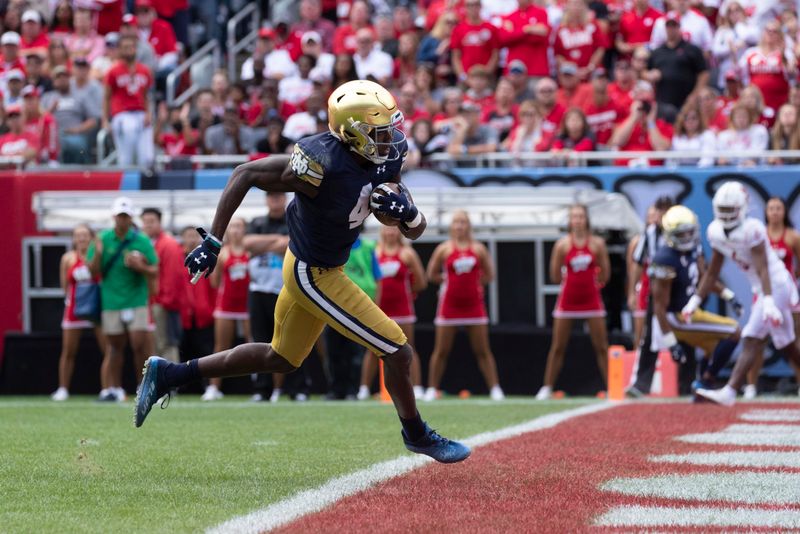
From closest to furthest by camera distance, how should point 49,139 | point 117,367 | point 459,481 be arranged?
point 459,481 → point 117,367 → point 49,139

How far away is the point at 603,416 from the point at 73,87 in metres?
9.32

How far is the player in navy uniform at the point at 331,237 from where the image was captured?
6266 mm

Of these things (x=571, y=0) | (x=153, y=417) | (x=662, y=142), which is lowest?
(x=153, y=417)

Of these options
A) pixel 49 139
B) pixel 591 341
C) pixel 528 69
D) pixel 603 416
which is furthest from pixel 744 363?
pixel 49 139

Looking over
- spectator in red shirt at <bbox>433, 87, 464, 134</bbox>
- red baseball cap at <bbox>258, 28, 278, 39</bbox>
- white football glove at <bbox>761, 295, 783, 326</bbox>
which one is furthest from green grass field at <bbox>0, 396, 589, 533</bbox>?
red baseball cap at <bbox>258, 28, 278, 39</bbox>

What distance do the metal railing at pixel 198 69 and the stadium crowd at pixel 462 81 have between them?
0.21 m

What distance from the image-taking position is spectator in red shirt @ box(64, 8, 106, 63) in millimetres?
18531

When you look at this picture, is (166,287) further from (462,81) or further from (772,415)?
(772,415)

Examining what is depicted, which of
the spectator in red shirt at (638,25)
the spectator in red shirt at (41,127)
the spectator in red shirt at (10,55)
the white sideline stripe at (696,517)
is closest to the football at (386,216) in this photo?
the white sideline stripe at (696,517)

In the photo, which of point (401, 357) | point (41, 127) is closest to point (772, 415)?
point (401, 357)

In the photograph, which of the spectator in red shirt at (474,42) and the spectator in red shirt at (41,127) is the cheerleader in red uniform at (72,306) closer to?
the spectator in red shirt at (41,127)

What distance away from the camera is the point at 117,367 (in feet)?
44.5

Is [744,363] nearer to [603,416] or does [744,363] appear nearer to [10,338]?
[603,416]

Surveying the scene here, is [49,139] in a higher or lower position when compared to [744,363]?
higher
